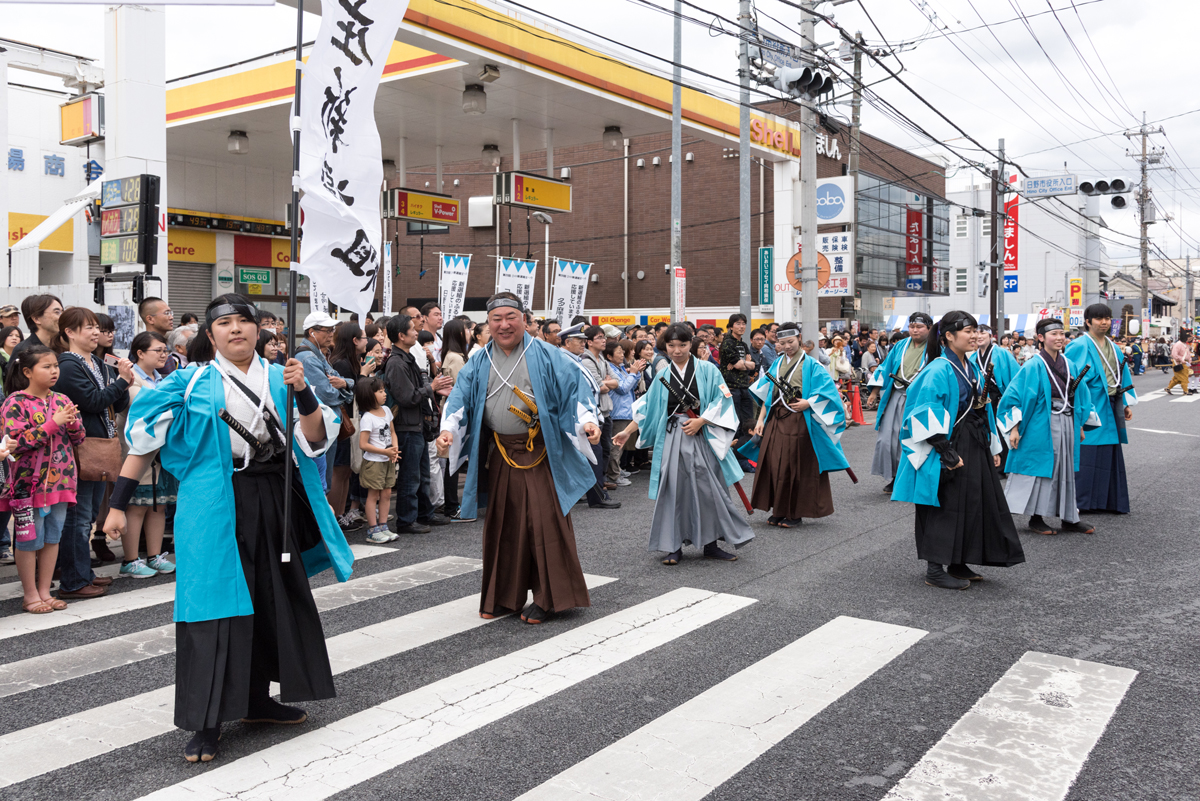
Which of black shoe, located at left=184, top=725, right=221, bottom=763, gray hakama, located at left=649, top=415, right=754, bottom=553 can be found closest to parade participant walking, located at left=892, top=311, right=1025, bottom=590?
gray hakama, located at left=649, top=415, right=754, bottom=553

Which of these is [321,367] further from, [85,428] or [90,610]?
[90,610]

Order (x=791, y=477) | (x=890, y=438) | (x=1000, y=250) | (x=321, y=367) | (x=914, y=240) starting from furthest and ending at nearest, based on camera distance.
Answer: (x=914, y=240)
(x=1000, y=250)
(x=890, y=438)
(x=791, y=477)
(x=321, y=367)

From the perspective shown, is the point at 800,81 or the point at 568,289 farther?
the point at 568,289

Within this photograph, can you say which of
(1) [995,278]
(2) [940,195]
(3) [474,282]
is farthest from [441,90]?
(2) [940,195]

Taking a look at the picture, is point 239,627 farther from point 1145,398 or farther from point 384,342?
point 1145,398

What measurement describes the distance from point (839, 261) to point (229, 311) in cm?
1910

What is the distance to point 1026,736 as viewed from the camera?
388 cm

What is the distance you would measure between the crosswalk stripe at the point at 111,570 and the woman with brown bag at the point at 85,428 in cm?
27

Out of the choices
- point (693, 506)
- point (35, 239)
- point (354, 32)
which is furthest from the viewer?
point (35, 239)

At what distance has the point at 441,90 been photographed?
15500 mm

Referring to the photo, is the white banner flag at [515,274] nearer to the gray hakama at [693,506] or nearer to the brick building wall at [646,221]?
the gray hakama at [693,506]

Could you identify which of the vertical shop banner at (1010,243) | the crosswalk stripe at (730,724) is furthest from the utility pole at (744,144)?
the vertical shop banner at (1010,243)

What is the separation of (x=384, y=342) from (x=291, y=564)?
21.6 feet

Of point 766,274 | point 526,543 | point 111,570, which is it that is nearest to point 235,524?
point 526,543
